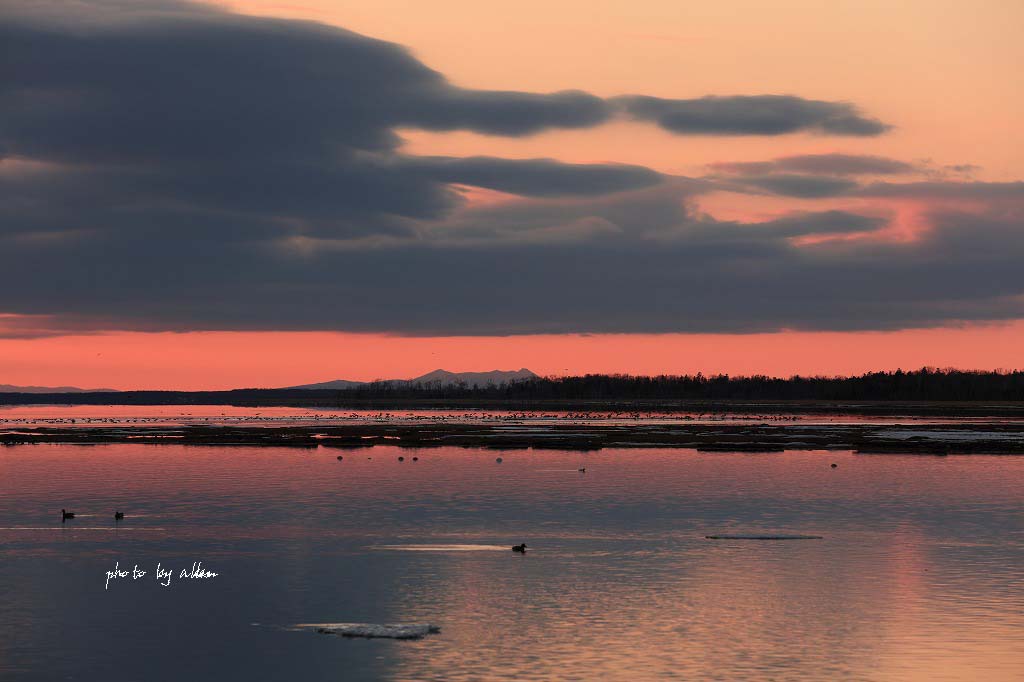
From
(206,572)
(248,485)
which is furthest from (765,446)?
(206,572)

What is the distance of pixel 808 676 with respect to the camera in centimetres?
2173

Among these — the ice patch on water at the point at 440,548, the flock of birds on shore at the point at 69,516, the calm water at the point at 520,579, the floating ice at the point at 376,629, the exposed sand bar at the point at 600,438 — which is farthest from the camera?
the exposed sand bar at the point at 600,438

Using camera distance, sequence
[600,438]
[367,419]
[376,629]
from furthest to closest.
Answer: [367,419] < [600,438] < [376,629]

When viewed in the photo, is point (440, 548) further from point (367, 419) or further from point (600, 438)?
point (367, 419)

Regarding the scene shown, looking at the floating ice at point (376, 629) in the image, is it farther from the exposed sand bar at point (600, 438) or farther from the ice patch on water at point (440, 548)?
the exposed sand bar at point (600, 438)

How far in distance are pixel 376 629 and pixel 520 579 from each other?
720 centimetres

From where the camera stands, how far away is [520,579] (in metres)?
31.8

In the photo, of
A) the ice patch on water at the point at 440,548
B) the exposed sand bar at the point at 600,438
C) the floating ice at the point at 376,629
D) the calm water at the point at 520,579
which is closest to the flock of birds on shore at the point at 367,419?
the exposed sand bar at the point at 600,438

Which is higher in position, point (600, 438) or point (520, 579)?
point (600, 438)

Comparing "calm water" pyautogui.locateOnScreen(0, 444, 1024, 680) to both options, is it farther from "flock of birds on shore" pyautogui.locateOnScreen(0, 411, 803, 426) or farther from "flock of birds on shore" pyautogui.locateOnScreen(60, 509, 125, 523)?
"flock of birds on shore" pyautogui.locateOnScreen(0, 411, 803, 426)

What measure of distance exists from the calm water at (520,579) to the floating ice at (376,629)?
41cm

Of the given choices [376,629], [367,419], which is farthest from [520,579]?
[367,419]

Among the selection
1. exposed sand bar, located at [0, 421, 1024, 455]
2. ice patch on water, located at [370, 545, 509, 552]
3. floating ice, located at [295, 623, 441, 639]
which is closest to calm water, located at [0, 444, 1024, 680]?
ice patch on water, located at [370, 545, 509, 552]

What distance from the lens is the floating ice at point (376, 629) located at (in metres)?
24.8
